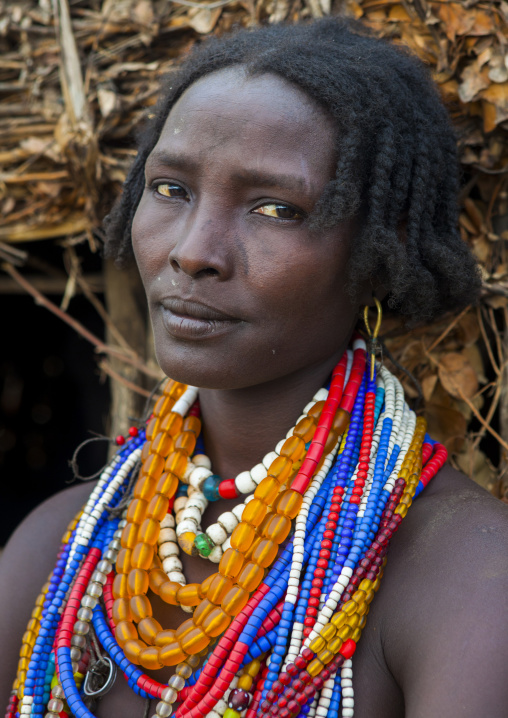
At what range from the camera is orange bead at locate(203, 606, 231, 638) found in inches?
59.6

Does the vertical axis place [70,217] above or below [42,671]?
above

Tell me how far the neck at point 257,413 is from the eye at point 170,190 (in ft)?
1.61

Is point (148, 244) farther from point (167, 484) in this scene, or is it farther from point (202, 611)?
point (202, 611)

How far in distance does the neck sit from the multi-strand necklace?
0.04 m

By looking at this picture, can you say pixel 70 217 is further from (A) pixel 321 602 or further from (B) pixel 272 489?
(A) pixel 321 602

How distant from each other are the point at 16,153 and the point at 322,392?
1.51 meters

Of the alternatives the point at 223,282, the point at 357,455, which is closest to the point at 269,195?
the point at 223,282

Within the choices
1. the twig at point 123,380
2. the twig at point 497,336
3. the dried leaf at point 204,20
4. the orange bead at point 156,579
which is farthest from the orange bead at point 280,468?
the dried leaf at point 204,20

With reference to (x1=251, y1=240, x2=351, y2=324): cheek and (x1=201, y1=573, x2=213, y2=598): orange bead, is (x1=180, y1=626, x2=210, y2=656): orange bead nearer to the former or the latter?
(x1=201, y1=573, x2=213, y2=598): orange bead

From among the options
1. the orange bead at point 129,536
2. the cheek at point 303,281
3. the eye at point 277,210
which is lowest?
the orange bead at point 129,536

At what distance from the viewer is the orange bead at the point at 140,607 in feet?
5.38

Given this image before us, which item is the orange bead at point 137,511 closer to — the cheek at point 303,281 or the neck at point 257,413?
the neck at point 257,413

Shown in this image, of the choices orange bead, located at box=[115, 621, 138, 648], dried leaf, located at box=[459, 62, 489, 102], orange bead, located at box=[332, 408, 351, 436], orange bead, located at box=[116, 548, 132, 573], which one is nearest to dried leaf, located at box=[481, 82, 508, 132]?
dried leaf, located at box=[459, 62, 489, 102]

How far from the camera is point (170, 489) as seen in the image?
1.82 meters
